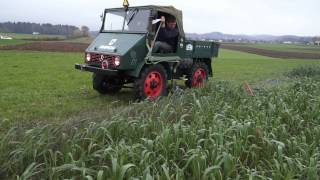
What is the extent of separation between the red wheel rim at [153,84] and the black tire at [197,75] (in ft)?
5.30

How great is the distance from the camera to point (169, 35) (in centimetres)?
978

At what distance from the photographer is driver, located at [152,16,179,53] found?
31.2ft

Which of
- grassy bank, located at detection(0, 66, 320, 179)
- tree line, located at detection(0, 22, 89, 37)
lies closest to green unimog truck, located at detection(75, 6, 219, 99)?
grassy bank, located at detection(0, 66, 320, 179)

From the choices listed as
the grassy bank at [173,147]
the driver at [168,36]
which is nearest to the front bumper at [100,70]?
the driver at [168,36]

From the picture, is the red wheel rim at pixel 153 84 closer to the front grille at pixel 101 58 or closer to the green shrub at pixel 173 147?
Answer: the front grille at pixel 101 58

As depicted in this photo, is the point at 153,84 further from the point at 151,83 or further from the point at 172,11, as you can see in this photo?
the point at 172,11

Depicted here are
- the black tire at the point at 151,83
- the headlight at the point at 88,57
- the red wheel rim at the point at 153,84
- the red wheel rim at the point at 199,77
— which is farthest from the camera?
the red wheel rim at the point at 199,77

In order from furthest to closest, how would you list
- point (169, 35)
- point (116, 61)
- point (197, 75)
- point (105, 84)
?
point (197, 75) → point (105, 84) → point (169, 35) → point (116, 61)

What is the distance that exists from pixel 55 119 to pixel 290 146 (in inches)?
152

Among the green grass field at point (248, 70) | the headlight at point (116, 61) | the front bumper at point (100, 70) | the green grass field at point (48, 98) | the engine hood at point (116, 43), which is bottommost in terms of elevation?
the green grass field at point (248, 70)

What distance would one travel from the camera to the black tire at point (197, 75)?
35.0ft

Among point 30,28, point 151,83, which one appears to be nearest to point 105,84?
point 151,83

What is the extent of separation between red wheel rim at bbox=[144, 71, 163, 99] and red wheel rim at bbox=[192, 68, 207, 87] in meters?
1.76

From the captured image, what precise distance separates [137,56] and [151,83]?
65cm
